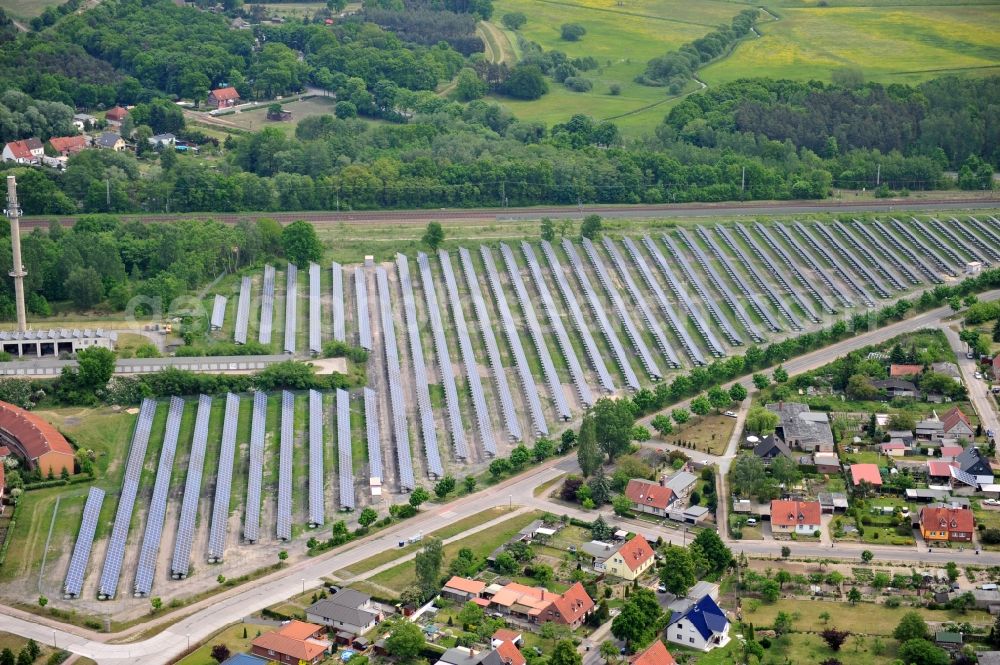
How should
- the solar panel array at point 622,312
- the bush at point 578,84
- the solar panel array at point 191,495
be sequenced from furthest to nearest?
the bush at point 578,84, the solar panel array at point 622,312, the solar panel array at point 191,495

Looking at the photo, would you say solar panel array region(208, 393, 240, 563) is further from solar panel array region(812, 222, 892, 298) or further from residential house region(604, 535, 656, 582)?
solar panel array region(812, 222, 892, 298)

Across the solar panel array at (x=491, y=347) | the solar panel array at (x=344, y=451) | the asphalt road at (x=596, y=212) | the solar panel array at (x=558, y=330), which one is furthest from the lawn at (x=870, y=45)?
the solar panel array at (x=344, y=451)

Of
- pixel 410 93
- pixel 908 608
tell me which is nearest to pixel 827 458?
pixel 908 608

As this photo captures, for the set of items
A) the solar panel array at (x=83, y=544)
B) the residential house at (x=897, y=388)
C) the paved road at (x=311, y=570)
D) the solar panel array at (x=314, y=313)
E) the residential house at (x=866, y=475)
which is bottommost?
the paved road at (x=311, y=570)

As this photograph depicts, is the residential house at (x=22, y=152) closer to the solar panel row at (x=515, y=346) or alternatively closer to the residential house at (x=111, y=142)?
the residential house at (x=111, y=142)

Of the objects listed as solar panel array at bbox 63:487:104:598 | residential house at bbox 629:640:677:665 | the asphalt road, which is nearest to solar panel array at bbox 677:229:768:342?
the asphalt road

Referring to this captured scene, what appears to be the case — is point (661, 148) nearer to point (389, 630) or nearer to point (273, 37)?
point (273, 37)
